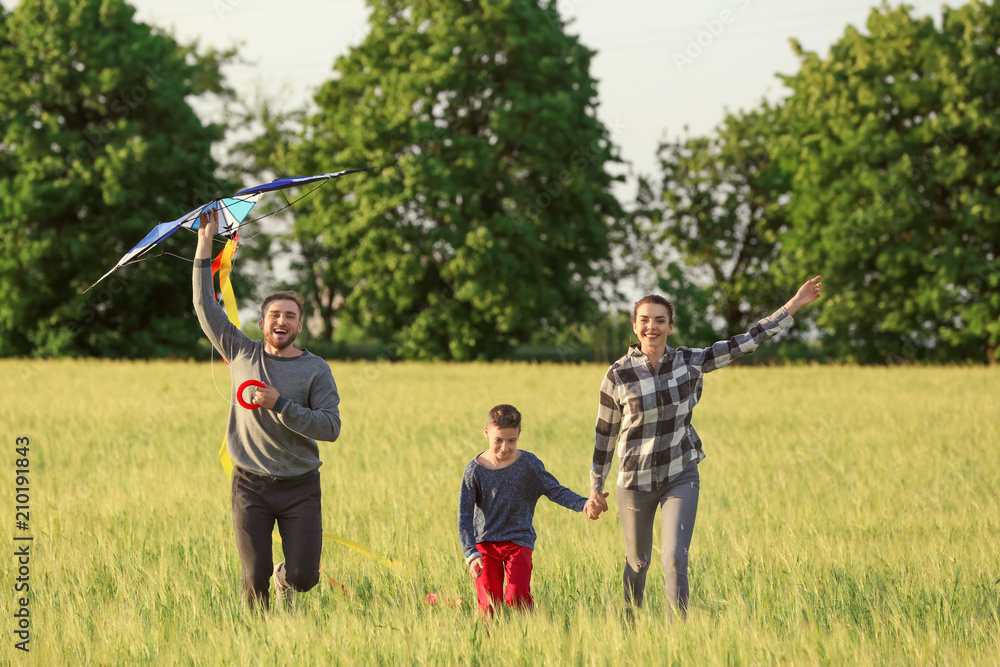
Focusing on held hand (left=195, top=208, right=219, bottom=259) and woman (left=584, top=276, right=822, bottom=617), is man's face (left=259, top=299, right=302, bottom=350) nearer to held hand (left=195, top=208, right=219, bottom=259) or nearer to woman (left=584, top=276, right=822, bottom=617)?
held hand (left=195, top=208, right=219, bottom=259)

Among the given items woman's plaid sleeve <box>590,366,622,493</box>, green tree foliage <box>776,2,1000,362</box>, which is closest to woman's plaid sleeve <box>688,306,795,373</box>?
woman's plaid sleeve <box>590,366,622,493</box>

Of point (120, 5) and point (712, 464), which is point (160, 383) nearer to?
point (712, 464)

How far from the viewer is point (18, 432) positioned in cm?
1377

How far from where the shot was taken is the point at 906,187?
32625 millimetres

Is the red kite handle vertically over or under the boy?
over

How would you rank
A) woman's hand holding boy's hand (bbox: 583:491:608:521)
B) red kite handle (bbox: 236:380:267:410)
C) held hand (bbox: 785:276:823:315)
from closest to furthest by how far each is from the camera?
1. red kite handle (bbox: 236:380:267:410)
2. woman's hand holding boy's hand (bbox: 583:491:608:521)
3. held hand (bbox: 785:276:823:315)

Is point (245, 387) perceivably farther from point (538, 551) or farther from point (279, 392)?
point (538, 551)

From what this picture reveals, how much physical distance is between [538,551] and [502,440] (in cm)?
228

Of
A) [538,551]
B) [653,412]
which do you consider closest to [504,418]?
[653,412]

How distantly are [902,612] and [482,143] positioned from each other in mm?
30109

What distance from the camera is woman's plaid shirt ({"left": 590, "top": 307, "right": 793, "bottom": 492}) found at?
17.1ft

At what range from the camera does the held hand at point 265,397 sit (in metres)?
4.69

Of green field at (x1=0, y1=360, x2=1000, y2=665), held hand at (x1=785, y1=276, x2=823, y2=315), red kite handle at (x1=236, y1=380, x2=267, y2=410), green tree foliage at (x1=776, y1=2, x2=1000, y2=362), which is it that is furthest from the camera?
green tree foliage at (x1=776, y1=2, x2=1000, y2=362)

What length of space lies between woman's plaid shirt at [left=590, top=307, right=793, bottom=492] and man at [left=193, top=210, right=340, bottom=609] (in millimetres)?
1585
